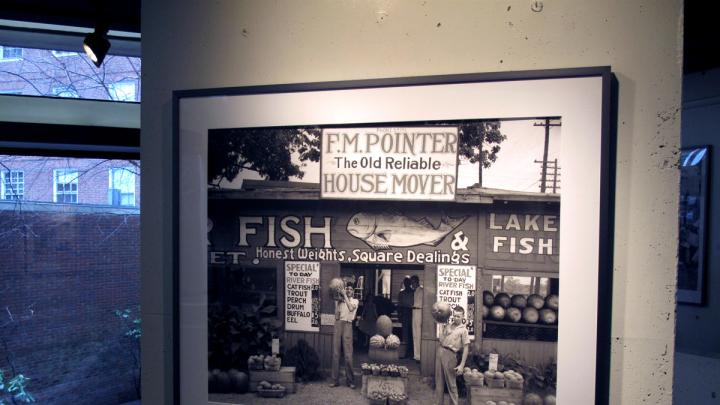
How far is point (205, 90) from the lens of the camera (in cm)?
101

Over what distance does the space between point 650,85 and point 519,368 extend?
719mm

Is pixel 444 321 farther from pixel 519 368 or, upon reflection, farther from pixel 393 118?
pixel 393 118

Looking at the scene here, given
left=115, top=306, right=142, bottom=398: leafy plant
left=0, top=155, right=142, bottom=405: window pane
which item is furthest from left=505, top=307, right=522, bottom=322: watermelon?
left=115, top=306, right=142, bottom=398: leafy plant

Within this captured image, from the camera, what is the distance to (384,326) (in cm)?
91

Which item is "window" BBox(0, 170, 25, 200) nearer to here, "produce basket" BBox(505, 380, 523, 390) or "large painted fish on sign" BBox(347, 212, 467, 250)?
"large painted fish on sign" BBox(347, 212, 467, 250)

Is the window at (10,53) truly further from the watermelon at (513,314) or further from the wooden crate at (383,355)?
the watermelon at (513,314)

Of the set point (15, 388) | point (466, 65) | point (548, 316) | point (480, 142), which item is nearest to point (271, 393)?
point (548, 316)

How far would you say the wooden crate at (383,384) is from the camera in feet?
2.99

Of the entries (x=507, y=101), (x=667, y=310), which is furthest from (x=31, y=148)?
(x=667, y=310)

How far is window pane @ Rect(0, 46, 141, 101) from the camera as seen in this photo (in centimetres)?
180

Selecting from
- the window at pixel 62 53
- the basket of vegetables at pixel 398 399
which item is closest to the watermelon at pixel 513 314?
the basket of vegetables at pixel 398 399

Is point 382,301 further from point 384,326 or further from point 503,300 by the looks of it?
point 503,300

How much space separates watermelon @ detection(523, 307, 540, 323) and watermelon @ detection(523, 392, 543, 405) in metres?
0.17

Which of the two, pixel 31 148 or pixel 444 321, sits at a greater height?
pixel 31 148
